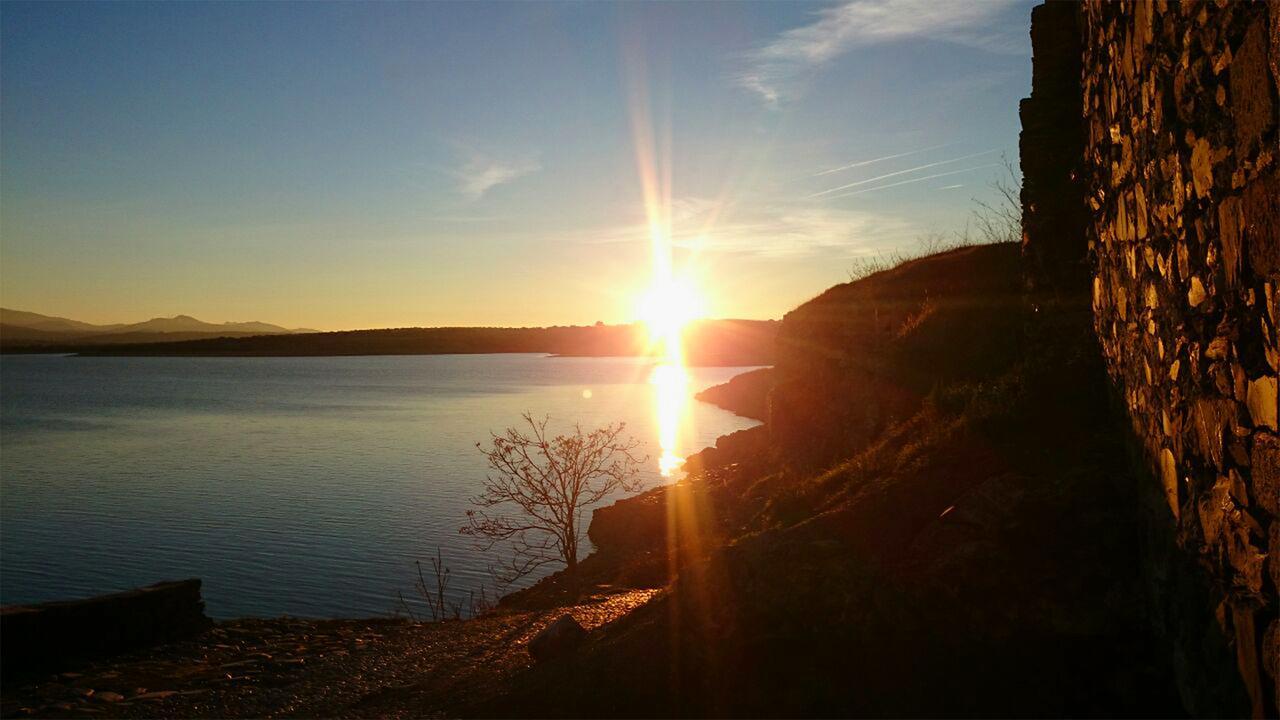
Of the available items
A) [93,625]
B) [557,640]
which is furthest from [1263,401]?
[93,625]

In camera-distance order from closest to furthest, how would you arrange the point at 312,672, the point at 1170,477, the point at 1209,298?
the point at 1209,298 → the point at 1170,477 → the point at 312,672

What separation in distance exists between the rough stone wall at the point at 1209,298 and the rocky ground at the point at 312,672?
353 inches

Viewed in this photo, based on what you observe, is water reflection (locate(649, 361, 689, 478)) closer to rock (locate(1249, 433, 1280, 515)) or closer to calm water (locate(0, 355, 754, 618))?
calm water (locate(0, 355, 754, 618))

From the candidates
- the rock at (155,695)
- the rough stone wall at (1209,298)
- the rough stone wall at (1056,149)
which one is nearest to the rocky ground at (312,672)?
the rock at (155,695)

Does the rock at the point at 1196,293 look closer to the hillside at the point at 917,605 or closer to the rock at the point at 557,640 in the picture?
the hillside at the point at 917,605

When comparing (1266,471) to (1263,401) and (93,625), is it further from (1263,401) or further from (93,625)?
(93,625)

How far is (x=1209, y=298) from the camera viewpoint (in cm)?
432

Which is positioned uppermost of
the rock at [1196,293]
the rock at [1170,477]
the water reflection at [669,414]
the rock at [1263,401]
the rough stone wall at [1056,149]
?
the rough stone wall at [1056,149]

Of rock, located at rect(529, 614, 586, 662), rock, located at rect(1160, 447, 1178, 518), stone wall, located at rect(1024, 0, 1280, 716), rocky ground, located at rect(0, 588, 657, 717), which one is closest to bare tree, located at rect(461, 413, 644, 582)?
rocky ground, located at rect(0, 588, 657, 717)

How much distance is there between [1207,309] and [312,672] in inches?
550

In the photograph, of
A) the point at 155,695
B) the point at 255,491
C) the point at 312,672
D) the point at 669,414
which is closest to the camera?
the point at 155,695

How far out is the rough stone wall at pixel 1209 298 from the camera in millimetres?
3561

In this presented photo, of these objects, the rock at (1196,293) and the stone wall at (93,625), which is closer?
the rock at (1196,293)

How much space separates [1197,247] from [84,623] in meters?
17.6
